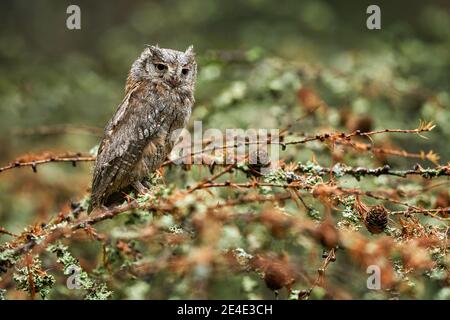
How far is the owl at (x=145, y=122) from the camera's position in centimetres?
376

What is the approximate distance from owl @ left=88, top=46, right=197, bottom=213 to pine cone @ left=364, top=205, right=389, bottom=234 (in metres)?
1.73

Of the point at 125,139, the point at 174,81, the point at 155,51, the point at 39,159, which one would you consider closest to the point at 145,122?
the point at 125,139

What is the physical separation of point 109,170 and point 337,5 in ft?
19.8

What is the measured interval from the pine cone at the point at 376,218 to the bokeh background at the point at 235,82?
32.4 inches

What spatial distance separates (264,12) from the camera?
7.17 m

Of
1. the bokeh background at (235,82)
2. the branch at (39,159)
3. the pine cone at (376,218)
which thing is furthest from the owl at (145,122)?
the pine cone at (376,218)

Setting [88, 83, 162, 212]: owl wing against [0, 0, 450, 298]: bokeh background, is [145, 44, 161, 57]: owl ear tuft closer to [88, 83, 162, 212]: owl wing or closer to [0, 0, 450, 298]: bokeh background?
[88, 83, 162, 212]: owl wing

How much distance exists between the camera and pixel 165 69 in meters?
4.08

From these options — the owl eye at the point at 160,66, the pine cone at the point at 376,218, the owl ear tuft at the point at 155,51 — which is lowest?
the pine cone at the point at 376,218

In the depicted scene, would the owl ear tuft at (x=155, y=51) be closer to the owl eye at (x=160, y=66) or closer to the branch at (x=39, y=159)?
the owl eye at (x=160, y=66)

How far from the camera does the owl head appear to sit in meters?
4.05

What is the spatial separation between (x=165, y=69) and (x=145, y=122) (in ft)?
1.41
